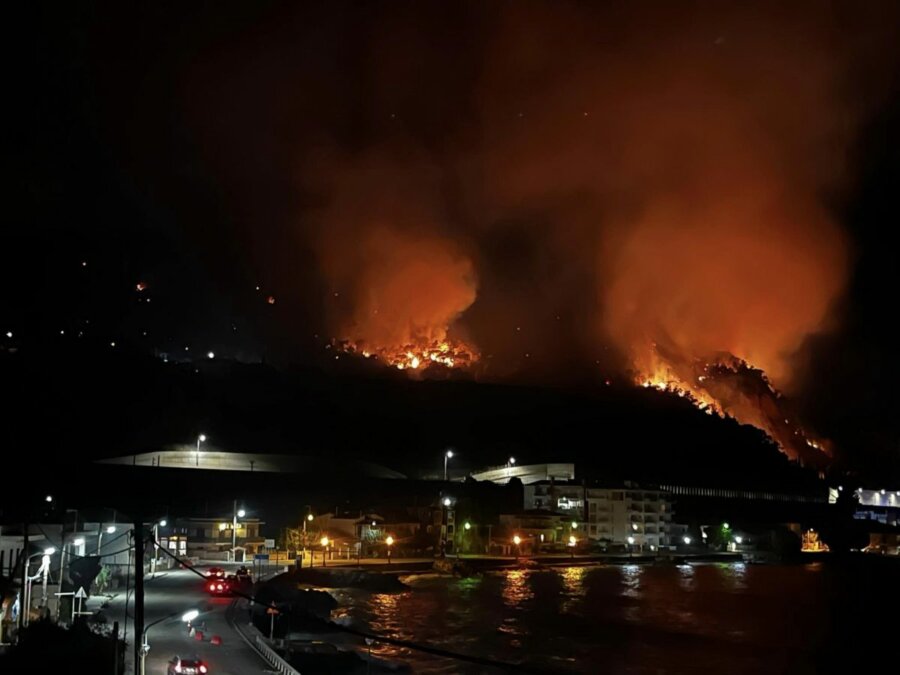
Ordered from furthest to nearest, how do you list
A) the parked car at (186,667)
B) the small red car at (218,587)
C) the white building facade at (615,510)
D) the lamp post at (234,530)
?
the white building facade at (615,510), the lamp post at (234,530), the small red car at (218,587), the parked car at (186,667)

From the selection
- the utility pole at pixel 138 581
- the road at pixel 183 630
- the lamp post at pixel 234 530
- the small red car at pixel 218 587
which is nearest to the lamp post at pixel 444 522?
the lamp post at pixel 234 530

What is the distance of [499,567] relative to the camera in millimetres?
41000

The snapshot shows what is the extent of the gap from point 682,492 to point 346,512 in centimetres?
3712

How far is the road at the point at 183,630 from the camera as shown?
40.1 feet

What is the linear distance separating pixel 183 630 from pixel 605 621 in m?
17.2

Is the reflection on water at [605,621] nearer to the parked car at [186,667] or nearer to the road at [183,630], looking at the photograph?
the road at [183,630]

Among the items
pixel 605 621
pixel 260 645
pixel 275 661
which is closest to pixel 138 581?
pixel 275 661

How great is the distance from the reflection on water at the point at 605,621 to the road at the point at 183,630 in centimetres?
454

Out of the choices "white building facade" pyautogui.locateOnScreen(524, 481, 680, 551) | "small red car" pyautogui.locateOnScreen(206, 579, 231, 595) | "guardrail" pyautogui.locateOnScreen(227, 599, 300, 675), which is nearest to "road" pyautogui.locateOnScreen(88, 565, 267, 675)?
"guardrail" pyautogui.locateOnScreen(227, 599, 300, 675)

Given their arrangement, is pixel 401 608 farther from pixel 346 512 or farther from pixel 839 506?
pixel 839 506

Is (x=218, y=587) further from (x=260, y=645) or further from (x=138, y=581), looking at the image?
(x=138, y=581)

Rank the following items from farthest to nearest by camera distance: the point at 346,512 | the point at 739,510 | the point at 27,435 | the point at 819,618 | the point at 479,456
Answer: the point at 739,510 < the point at 479,456 < the point at 346,512 < the point at 27,435 < the point at 819,618

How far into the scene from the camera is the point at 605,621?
27.8 meters

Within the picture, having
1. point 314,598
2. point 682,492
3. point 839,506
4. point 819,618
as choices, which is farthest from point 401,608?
point 839,506
